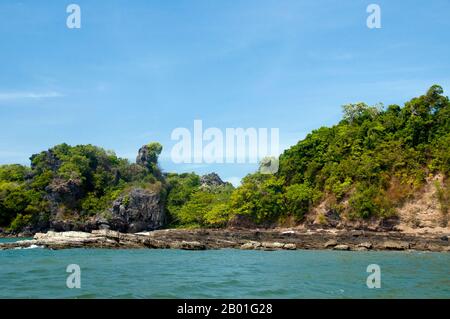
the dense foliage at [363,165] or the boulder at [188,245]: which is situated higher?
the dense foliage at [363,165]

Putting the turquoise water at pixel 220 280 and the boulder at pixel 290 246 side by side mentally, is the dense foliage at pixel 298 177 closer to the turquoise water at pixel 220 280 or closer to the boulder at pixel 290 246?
the boulder at pixel 290 246

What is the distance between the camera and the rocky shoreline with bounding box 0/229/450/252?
3800 cm

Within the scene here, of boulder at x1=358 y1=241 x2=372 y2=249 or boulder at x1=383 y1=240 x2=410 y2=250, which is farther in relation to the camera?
boulder at x1=358 y1=241 x2=372 y2=249

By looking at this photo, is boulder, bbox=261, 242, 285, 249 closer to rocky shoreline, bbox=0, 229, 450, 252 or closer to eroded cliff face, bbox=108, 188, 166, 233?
rocky shoreline, bbox=0, 229, 450, 252

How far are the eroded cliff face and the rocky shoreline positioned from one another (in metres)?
23.6

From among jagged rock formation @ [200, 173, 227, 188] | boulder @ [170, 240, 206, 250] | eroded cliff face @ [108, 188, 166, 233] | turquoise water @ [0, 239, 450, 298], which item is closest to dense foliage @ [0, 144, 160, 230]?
eroded cliff face @ [108, 188, 166, 233]

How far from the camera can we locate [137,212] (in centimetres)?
6838

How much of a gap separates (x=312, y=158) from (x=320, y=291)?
49312mm

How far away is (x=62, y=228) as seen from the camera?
66.7 meters

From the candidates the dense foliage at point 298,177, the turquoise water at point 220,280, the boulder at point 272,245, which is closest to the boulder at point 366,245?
the boulder at point 272,245

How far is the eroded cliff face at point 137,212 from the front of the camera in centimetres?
6762

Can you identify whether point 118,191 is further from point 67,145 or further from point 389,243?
point 389,243

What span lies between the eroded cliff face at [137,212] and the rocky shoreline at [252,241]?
23.6 meters

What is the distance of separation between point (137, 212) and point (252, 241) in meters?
29.9
